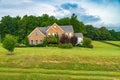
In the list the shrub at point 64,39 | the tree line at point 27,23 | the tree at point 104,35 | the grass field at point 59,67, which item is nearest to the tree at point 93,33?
the tree at point 104,35

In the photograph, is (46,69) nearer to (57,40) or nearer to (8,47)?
(8,47)

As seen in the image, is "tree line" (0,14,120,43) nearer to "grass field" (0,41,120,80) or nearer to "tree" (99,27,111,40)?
"tree" (99,27,111,40)

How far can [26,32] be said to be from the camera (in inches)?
3952

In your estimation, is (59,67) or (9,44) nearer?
(59,67)

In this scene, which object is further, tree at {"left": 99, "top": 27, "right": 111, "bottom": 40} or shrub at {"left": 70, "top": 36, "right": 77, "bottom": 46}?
tree at {"left": 99, "top": 27, "right": 111, "bottom": 40}

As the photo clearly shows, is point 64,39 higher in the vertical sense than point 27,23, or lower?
lower

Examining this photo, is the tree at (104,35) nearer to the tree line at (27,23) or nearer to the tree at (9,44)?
the tree line at (27,23)

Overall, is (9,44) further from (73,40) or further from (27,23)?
(27,23)

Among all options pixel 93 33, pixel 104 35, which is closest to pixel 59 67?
pixel 93 33

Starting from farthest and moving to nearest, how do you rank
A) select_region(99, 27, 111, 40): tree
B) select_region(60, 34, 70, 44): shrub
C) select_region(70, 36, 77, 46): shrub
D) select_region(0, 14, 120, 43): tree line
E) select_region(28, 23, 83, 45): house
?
select_region(99, 27, 111, 40): tree → select_region(0, 14, 120, 43): tree line → select_region(28, 23, 83, 45): house → select_region(70, 36, 77, 46): shrub → select_region(60, 34, 70, 44): shrub

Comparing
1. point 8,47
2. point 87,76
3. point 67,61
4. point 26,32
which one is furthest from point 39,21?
point 87,76

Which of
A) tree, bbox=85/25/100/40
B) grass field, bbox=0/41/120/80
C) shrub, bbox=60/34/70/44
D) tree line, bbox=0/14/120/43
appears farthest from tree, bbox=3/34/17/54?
tree, bbox=85/25/100/40

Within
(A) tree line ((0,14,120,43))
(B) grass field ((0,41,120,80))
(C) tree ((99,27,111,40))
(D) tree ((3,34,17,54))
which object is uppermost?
(A) tree line ((0,14,120,43))

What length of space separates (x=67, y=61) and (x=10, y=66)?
8800mm
